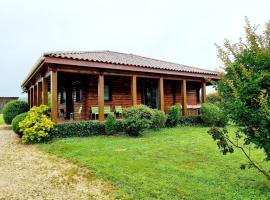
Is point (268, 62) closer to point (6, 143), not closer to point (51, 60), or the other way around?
point (51, 60)

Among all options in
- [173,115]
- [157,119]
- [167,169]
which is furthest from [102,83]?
[167,169]

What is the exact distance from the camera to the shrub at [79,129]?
1002cm

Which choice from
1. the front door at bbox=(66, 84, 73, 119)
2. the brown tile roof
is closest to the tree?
the brown tile roof

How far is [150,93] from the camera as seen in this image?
56.0 feet

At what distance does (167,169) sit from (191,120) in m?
9.65

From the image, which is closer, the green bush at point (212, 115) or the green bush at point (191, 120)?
the green bush at point (212, 115)

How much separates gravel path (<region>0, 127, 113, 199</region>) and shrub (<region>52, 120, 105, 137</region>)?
2.56 m

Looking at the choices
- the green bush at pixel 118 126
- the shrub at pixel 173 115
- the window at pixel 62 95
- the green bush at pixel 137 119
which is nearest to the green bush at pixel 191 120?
the shrub at pixel 173 115

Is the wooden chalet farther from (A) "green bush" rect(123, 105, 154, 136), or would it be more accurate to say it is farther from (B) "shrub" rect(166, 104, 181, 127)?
(A) "green bush" rect(123, 105, 154, 136)

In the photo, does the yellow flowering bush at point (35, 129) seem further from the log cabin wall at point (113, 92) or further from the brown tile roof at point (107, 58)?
the log cabin wall at point (113, 92)

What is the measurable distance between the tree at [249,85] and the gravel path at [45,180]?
2647mm

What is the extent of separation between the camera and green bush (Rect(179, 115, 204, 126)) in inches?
573

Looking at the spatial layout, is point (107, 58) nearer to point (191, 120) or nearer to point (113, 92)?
point (113, 92)

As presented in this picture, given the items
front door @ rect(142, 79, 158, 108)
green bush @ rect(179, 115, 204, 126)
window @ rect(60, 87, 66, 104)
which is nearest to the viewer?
green bush @ rect(179, 115, 204, 126)
